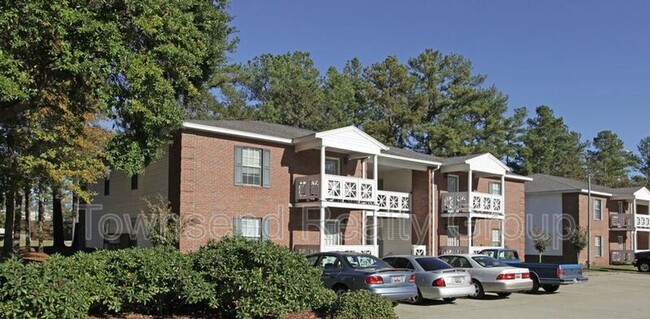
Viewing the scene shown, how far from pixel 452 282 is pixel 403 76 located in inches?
1629

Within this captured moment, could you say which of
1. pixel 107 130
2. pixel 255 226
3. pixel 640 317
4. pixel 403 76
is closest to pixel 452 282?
pixel 640 317

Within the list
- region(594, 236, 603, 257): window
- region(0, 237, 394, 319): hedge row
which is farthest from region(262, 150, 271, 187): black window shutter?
region(594, 236, 603, 257): window

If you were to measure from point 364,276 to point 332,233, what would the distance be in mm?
12867

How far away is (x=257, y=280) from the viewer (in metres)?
11.0

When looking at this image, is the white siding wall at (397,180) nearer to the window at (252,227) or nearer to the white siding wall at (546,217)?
the window at (252,227)

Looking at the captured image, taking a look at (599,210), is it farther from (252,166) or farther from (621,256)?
(252,166)

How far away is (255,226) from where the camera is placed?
25.0 metres

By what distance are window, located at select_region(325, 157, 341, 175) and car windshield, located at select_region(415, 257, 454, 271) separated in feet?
35.0

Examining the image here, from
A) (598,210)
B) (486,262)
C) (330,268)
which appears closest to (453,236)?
(486,262)

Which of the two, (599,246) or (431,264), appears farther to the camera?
(599,246)

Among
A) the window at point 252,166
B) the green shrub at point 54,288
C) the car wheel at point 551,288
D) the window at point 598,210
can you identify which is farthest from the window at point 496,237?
the green shrub at point 54,288

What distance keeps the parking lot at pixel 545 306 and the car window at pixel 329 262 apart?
185 centimetres

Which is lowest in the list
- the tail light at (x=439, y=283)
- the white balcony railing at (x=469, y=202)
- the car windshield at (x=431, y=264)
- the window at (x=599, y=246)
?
the window at (x=599, y=246)

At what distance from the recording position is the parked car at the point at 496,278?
18.3 m
